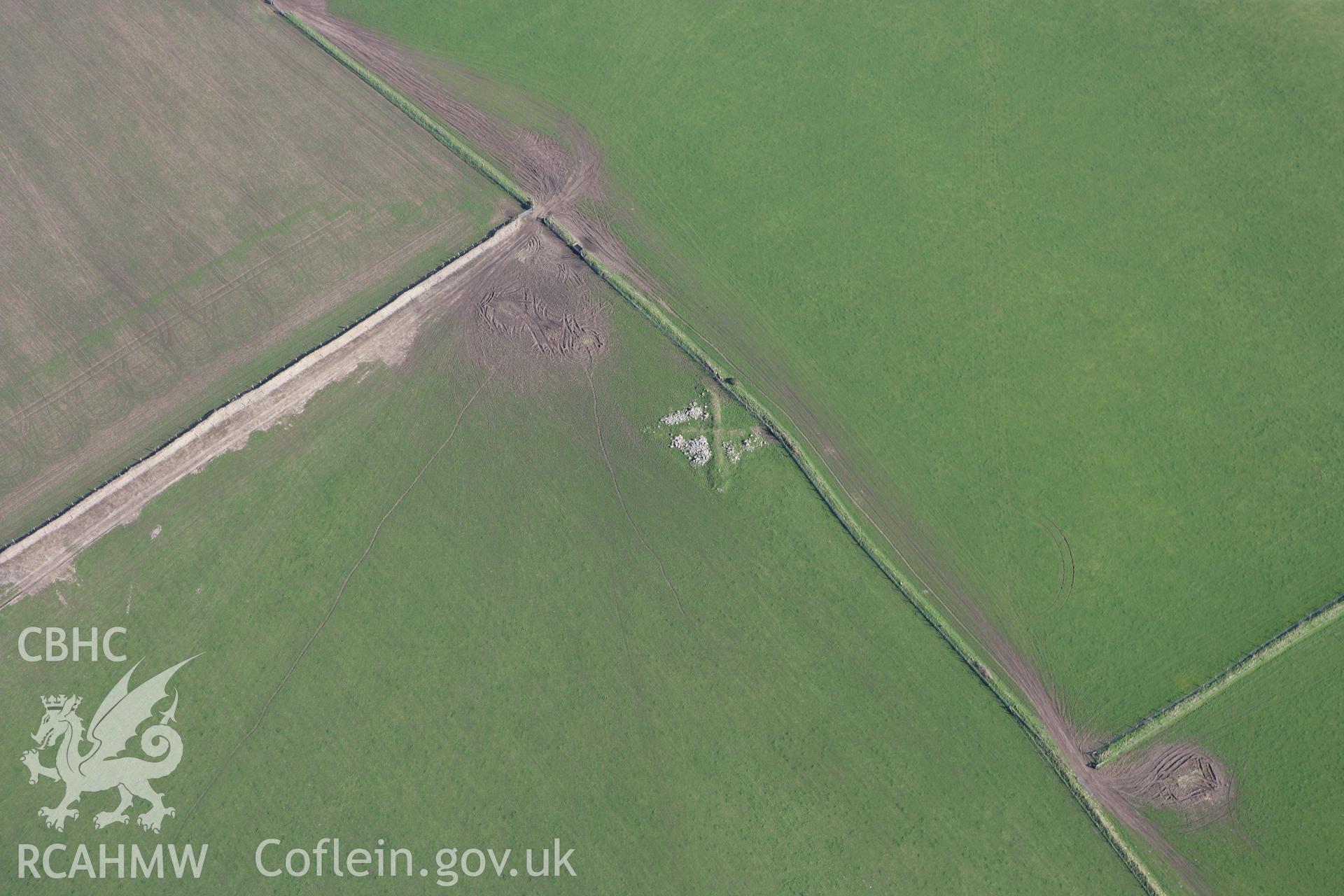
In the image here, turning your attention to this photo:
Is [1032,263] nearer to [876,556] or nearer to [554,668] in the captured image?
[876,556]

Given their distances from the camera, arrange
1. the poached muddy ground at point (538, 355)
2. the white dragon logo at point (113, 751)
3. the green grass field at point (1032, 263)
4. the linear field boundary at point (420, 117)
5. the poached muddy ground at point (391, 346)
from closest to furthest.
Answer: the white dragon logo at point (113, 751), the poached muddy ground at point (538, 355), the green grass field at point (1032, 263), the poached muddy ground at point (391, 346), the linear field boundary at point (420, 117)

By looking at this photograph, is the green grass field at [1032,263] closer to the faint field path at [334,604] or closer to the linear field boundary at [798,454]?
the linear field boundary at [798,454]

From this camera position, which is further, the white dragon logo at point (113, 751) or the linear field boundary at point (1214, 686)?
the linear field boundary at point (1214, 686)

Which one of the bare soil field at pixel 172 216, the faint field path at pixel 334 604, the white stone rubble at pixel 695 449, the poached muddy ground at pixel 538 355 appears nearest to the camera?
the faint field path at pixel 334 604

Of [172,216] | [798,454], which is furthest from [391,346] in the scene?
[798,454]

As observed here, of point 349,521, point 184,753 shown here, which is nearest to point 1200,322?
point 349,521

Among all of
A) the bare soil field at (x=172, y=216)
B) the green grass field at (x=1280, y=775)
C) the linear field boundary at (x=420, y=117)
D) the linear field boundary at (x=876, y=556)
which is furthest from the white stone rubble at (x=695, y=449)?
the green grass field at (x=1280, y=775)
